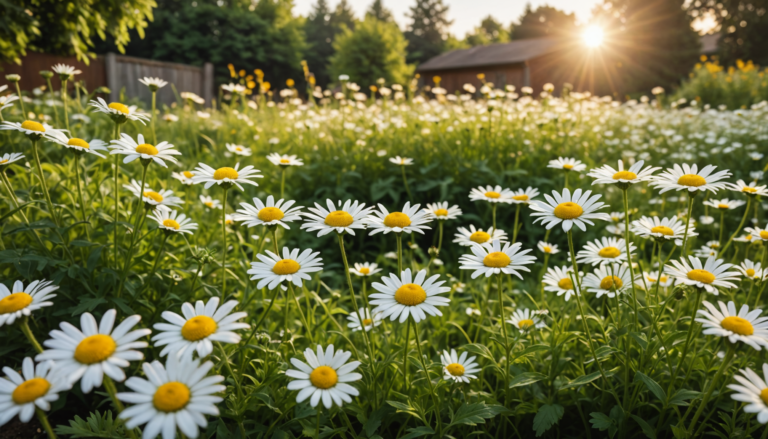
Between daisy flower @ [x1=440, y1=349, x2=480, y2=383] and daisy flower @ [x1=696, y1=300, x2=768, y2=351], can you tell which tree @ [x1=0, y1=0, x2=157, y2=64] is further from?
daisy flower @ [x1=696, y1=300, x2=768, y2=351]

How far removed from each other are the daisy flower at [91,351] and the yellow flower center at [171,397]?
9 centimetres

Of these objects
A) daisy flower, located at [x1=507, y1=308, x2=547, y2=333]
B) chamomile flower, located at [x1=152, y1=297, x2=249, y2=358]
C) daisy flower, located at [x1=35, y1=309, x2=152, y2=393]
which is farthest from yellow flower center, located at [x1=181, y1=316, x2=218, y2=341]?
daisy flower, located at [x1=507, y1=308, x2=547, y2=333]

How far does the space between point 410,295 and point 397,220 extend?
351 mm

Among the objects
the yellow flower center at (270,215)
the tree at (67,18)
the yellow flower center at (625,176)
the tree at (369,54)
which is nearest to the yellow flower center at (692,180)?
the yellow flower center at (625,176)

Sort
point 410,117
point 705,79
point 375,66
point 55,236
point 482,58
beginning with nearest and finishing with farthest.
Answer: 1. point 55,236
2. point 410,117
3. point 705,79
4. point 375,66
5. point 482,58

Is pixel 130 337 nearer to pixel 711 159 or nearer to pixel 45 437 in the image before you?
pixel 45 437

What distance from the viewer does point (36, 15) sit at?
18.0ft

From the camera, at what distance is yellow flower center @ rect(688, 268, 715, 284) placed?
1.48 meters

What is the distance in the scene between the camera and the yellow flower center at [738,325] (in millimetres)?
1213

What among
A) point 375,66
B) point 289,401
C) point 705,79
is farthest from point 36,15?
point 375,66

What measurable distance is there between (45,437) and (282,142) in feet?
13.3

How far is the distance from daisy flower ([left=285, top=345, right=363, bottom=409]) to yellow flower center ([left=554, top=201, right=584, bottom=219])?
0.85 metres

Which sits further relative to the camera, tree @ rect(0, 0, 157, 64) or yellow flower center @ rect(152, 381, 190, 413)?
tree @ rect(0, 0, 157, 64)

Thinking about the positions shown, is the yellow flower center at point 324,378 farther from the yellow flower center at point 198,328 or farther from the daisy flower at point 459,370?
the daisy flower at point 459,370
